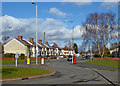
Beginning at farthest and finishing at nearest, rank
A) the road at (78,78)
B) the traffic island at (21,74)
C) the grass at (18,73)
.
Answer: the grass at (18,73) → the traffic island at (21,74) → the road at (78,78)

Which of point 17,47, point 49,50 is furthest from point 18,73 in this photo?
point 49,50

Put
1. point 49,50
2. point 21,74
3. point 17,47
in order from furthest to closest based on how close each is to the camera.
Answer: point 49,50
point 17,47
point 21,74

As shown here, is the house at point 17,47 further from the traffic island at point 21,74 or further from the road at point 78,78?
the traffic island at point 21,74

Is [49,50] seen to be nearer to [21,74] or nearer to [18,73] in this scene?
[18,73]

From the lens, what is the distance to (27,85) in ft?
34.6

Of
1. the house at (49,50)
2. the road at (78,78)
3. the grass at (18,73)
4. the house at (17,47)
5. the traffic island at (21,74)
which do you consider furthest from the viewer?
the house at (49,50)

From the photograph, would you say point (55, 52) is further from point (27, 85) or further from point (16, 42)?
point (27, 85)

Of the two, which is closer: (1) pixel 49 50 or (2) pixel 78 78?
(2) pixel 78 78

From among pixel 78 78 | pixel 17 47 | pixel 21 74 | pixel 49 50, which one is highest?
pixel 17 47

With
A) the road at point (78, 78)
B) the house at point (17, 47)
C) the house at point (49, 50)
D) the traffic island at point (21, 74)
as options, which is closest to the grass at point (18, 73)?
the traffic island at point (21, 74)

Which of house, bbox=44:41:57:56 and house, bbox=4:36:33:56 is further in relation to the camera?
house, bbox=44:41:57:56

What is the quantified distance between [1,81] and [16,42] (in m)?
64.5

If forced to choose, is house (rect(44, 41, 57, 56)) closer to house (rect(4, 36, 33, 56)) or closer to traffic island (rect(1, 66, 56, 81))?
house (rect(4, 36, 33, 56))

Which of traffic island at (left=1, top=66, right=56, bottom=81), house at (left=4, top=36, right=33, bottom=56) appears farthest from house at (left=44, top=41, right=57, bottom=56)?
traffic island at (left=1, top=66, right=56, bottom=81)
